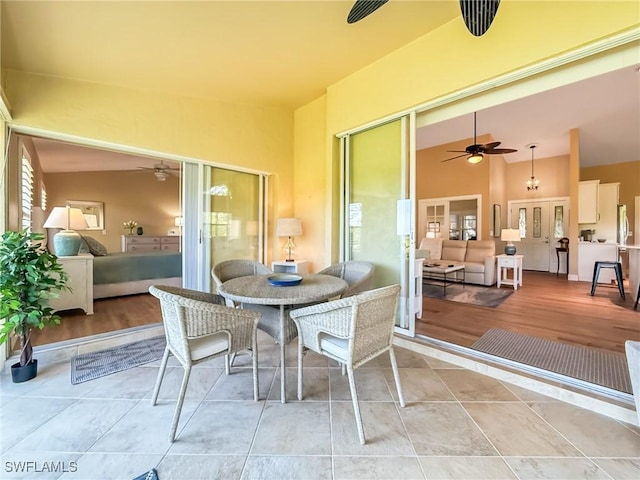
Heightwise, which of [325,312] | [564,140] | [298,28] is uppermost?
[564,140]

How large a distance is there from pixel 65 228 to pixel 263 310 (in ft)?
10.9

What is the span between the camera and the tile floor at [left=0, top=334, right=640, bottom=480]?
1.30 m

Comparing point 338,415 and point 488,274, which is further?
point 488,274

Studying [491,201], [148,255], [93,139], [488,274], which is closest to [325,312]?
[93,139]

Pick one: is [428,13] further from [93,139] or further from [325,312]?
[93,139]

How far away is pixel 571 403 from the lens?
1.79m

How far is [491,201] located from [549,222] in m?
2.08

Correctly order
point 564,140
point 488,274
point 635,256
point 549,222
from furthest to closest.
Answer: point 549,222, point 564,140, point 488,274, point 635,256

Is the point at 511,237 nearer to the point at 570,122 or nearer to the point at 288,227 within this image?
the point at 570,122

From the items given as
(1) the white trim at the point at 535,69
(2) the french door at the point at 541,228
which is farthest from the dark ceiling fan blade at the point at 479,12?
(2) the french door at the point at 541,228

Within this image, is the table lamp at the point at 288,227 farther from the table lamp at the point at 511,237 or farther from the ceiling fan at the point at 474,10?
the table lamp at the point at 511,237

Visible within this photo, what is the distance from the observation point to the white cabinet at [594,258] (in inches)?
221

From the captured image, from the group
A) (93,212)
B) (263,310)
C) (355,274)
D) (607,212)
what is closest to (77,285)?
(263,310)

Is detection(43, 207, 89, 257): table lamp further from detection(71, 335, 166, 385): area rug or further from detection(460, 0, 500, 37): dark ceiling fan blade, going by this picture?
detection(460, 0, 500, 37): dark ceiling fan blade
